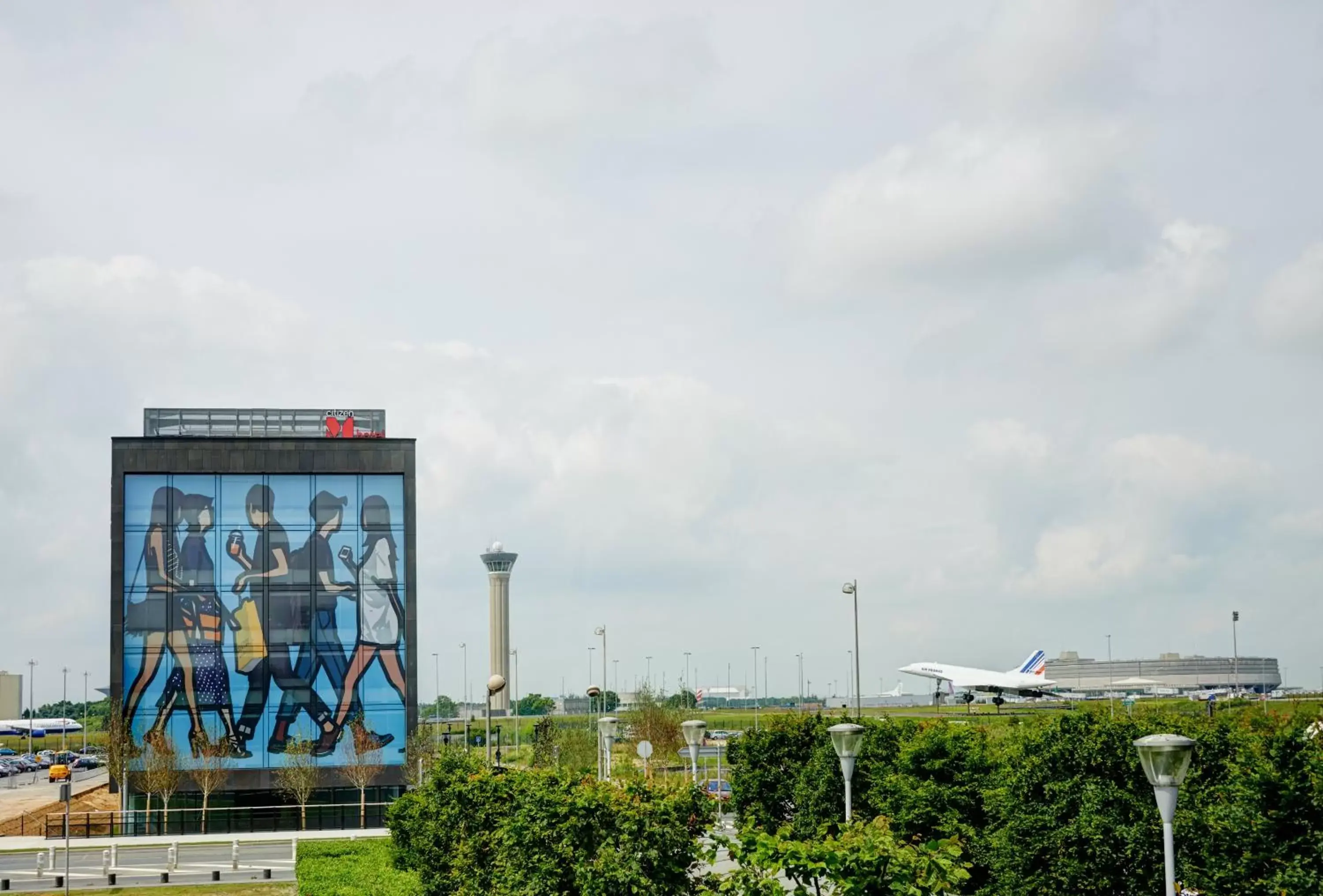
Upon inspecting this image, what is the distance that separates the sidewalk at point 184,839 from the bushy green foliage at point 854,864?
43423mm

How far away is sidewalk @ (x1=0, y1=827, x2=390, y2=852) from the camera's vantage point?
58.8m

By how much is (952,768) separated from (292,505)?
48299mm

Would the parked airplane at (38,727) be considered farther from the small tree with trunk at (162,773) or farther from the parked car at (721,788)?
the parked car at (721,788)

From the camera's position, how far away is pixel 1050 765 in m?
25.9

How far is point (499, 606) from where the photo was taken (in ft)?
514

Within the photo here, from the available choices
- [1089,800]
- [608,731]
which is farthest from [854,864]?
[608,731]

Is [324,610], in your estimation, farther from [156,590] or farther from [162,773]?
[162,773]

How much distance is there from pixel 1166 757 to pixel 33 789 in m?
102

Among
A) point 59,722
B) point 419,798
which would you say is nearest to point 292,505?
point 419,798

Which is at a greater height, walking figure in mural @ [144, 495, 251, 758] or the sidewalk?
walking figure in mural @ [144, 495, 251, 758]

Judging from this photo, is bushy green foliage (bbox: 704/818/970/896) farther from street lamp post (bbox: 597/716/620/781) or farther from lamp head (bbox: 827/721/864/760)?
street lamp post (bbox: 597/716/620/781)

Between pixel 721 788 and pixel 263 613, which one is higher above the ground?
pixel 263 613

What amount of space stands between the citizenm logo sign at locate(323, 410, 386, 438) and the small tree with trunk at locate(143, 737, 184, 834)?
1904 cm

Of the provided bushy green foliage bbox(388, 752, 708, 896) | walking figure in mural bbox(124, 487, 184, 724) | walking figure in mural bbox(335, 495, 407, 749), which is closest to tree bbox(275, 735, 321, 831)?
walking figure in mural bbox(335, 495, 407, 749)
